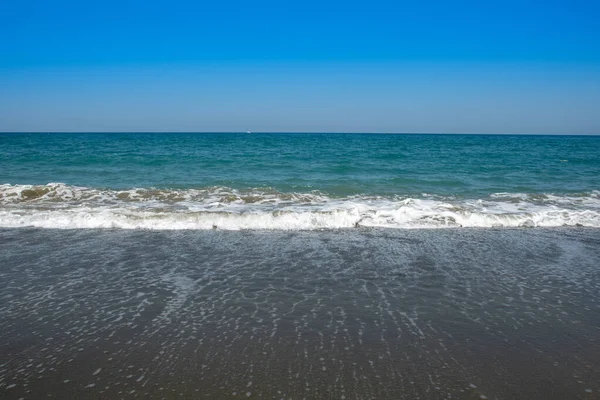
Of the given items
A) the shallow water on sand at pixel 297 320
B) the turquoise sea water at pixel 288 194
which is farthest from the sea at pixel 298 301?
the turquoise sea water at pixel 288 194

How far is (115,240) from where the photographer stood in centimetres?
920

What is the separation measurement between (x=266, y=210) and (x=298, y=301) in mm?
6951

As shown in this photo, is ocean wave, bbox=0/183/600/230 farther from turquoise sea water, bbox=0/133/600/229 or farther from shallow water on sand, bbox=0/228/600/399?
shallow water on sand, bbox=0/228/600/399

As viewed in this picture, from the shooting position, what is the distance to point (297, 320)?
5270 mm

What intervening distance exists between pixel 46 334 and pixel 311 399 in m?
3.23

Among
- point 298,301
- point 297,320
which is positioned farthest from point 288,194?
point 297,320

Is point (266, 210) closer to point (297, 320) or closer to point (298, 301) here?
point (298, 301)

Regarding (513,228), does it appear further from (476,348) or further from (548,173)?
(548,173)

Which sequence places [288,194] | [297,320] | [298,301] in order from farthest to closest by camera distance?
[288,194] < [298,301] < [297,320]

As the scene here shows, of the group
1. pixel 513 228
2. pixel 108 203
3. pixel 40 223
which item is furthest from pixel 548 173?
pixel 40 223

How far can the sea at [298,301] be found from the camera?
3.98 meters

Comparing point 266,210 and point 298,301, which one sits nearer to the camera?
point 298,301

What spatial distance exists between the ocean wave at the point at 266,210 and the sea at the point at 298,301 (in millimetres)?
87

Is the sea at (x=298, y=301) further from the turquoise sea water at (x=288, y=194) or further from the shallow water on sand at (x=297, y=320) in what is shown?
the turquoise sea water at (x=288, y=194)
